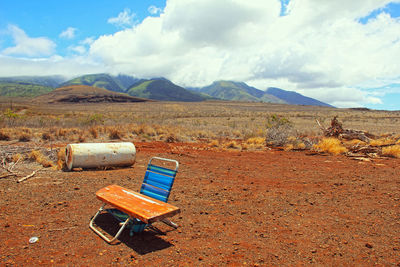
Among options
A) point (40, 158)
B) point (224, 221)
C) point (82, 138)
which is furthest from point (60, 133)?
point (224, 221)

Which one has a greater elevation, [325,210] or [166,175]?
[166,175]

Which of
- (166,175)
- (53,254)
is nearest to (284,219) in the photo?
(166,175)

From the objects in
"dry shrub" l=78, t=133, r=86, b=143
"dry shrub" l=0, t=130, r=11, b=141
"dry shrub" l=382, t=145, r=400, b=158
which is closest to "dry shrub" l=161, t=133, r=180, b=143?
"dry shrub" l=78, t=133, r=86, b=143

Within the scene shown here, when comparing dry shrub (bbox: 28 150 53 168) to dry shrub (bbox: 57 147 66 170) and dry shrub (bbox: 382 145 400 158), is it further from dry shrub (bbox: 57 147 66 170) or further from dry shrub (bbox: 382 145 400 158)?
dry shrub (bbox: 382 145 400 158)

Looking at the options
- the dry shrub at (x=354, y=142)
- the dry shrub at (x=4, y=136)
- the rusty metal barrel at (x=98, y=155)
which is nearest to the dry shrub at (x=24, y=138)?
the dry shrub at (x=4, y=136)

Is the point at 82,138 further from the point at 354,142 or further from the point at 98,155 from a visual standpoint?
the point at 354,142

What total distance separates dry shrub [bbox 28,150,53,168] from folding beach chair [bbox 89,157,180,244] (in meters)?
4.27

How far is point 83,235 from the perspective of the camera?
12.7 ft

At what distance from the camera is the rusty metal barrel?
747 cm

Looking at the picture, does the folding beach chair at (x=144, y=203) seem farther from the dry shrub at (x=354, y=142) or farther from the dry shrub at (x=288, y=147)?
the dry shrub at (x=354, y=142)

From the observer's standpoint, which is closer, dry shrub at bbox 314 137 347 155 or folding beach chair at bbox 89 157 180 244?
folding beach chair at bbox 89 157 180 244

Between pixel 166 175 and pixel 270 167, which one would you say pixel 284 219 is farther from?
pixel 270 167

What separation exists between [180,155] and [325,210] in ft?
21.8

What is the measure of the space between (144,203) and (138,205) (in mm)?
127
